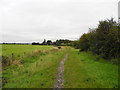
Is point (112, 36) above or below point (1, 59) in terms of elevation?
above

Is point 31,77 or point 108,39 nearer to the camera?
point 31,77

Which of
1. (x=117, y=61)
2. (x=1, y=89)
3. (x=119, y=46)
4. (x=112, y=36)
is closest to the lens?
(x=1, y=89)

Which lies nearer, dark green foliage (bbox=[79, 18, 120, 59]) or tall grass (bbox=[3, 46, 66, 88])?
tall grass (bbox=[3, 46, 66, 88])

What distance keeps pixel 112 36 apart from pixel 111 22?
4.73 metres

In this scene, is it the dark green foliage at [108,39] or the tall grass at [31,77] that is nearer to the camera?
the tall grass at [31,77]

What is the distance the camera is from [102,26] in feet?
75.4

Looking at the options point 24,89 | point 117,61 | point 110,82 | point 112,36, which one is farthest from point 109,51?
point 24,89

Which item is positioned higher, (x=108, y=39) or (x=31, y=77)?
(x=108, y=39)

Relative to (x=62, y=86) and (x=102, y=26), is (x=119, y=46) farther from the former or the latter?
(x=62, y=86)

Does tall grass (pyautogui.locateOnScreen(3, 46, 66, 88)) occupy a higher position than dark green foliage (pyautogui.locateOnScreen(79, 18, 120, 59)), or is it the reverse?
dark green foliage (pyautogui.locateOnScreen(79, 18, 120, 59))

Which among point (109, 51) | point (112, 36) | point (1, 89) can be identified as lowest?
point (1, 89)

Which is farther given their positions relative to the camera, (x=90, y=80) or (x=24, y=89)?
(x=90, y=80)

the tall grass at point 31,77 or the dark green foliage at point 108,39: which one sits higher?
the dark green foliage at point 108,39

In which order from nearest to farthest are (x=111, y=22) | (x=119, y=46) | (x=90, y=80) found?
(x=90, y=80) → (x=119, y=46) → (x=111, y=22)
